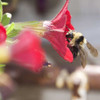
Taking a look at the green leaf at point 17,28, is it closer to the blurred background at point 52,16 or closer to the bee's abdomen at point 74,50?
the bee's abdomen at point 74,50

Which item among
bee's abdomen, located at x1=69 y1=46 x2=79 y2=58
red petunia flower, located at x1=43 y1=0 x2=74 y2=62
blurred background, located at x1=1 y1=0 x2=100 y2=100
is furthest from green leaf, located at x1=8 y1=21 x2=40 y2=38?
blurred background, located at x1=1 y1=0 x2=100 y2=100

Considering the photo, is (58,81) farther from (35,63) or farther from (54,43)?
(35,63)

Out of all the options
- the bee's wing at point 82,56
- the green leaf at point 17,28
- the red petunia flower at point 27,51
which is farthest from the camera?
the bee's wing at point 82,56

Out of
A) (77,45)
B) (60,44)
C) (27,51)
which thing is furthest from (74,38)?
(27,51)

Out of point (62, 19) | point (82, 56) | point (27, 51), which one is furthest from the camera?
point (82, 56)

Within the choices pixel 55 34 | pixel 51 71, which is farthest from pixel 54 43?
pixel 51 71

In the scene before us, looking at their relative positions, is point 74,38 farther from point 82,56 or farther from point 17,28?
point 17,28

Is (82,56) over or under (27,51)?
under

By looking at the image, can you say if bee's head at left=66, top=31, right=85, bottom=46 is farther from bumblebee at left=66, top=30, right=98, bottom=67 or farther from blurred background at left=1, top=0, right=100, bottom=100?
blurred background at left=1, top=0, right=100, bottom=100

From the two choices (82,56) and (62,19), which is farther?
(82,56)

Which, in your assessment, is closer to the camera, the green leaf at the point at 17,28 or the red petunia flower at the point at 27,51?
the red petunia flower at the point at 27,51

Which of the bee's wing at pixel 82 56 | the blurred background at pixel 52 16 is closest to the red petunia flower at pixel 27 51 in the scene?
the bee's wing at pixel 82 56
